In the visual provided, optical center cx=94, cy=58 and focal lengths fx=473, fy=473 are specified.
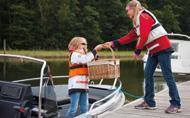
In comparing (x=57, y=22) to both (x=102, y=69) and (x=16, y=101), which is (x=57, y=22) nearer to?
(x=102, y=69)

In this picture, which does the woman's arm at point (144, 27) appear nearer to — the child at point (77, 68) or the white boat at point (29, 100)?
the child at point (77, 68)

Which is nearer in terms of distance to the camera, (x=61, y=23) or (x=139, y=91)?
(x=139, y=91)

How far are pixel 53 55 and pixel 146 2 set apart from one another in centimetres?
2604

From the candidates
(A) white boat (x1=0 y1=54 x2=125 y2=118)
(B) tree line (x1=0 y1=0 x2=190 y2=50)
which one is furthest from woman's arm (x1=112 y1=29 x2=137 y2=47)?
(B) tree line (x1=0 y1=0 x2=190 y2=50)

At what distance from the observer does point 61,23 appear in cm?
4841

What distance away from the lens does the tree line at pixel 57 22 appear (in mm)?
45156

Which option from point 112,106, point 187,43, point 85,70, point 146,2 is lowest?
point 112,106

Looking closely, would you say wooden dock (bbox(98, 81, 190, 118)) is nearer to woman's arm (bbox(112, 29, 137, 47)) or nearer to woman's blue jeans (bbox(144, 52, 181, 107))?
woman's blue jeans (bbox(144, 52, 181, 107))

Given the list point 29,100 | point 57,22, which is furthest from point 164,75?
A: point 57,22

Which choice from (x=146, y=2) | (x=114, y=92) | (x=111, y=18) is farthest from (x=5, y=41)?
(x=114, y=92)

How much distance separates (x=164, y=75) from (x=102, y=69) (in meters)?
0.85

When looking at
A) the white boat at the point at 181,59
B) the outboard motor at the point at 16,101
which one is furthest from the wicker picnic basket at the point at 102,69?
the white boat at the point at 181,59

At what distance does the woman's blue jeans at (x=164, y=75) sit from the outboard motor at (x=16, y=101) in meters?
1.75

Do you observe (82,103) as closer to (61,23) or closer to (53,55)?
(53,55)
